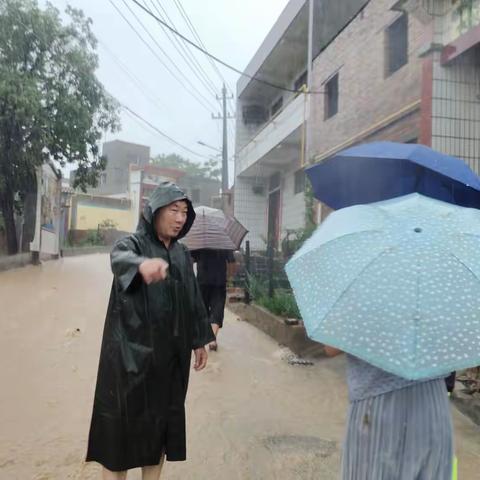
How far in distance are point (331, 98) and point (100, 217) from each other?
2812 cm

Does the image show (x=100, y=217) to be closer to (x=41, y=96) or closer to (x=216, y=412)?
(x=41, y=96)

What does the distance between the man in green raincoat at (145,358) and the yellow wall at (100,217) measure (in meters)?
34.2

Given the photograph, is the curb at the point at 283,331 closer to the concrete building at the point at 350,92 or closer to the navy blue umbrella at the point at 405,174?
the concrete building at the point at 350,92

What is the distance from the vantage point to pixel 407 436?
1.63m

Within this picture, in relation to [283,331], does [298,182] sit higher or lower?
higher

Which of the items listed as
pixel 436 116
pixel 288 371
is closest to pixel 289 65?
pixel 436 116

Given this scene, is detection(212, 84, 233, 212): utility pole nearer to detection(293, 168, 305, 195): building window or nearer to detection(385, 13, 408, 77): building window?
detection(293, 168, 305, 195): building window

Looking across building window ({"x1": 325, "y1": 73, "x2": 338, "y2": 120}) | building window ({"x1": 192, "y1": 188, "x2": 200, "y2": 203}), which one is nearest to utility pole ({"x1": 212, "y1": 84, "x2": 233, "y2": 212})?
building window ({"x1": 325, "y1": 73, "x2": 338, "y2": 120})

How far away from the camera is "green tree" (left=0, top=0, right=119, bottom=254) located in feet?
41.6

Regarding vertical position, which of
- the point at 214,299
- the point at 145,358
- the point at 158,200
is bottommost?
the point at 214,299

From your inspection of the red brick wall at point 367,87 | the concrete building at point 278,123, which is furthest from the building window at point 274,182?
the red brick wall at point 367,87

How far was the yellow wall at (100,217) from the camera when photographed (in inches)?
1441

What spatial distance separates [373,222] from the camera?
164 cm

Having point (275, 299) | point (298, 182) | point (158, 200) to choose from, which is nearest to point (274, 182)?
point (298, 182)
